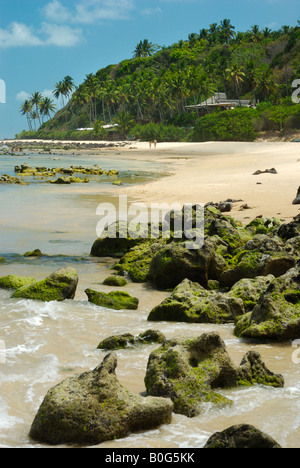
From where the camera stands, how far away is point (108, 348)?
266 inches

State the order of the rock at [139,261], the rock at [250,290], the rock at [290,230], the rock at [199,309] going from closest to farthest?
the rock at [199,309] → the rock at [250,290] → the rock at [139,261] → the rock at [290,230]

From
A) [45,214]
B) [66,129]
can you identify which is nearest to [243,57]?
[66,129]

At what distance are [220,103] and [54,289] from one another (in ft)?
270

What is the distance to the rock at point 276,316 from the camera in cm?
688

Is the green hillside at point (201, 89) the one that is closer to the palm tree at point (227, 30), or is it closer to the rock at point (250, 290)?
the palm tree at point (227, 30)

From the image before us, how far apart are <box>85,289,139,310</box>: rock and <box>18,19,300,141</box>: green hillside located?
63.4 metres

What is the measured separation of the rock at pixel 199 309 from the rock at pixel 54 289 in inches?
65.2

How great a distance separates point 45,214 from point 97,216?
2.30 m

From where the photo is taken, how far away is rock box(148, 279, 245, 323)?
25.7 feet
